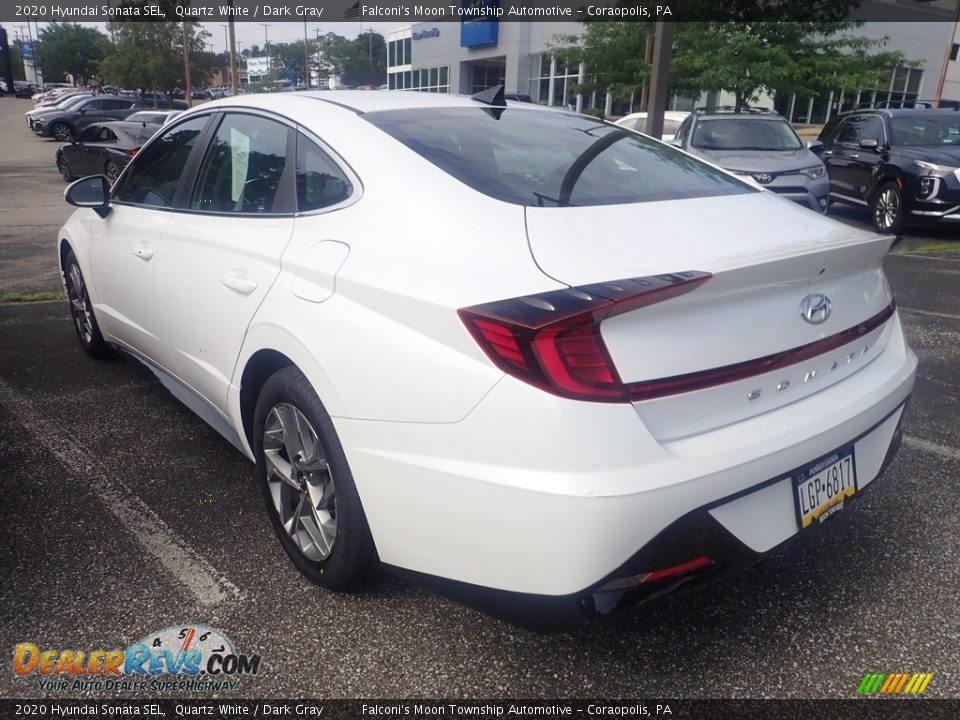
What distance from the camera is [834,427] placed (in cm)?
214

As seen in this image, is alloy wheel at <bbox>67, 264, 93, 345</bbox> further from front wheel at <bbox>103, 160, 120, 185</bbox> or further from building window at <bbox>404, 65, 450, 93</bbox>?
building window at <bbox>404, 65, 450, 93</bbox>

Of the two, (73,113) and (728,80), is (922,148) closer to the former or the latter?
(728,80)

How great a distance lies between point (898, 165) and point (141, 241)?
1013 cm

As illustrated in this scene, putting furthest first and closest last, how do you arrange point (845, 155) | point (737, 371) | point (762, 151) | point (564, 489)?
point (845, 155) → point (762, 151) → point (737, 371) → point (564, 489)

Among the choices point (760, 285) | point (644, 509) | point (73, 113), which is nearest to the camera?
point (644, 509)

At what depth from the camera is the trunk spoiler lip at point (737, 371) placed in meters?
1.86

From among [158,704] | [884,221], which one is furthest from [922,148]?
[158,704]

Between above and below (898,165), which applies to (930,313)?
below

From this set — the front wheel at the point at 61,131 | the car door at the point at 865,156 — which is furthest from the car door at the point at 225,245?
the front wheel at the point at 61,131

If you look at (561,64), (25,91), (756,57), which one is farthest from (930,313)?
(25,91)

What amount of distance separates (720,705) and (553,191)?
154 cm

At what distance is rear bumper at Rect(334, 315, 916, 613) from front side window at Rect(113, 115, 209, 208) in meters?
1.92

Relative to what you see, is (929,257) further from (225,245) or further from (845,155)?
(225,245)

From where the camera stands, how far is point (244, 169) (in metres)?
3.03
